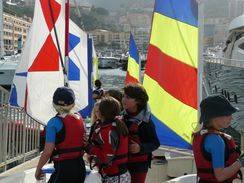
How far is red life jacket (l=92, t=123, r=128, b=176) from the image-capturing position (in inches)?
145

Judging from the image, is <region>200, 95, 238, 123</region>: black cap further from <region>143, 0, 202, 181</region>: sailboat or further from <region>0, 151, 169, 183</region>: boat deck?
<region>0, 151, 169, 183</region>: boat deck

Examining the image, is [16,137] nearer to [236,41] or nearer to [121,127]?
[121,127]

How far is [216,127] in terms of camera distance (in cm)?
317

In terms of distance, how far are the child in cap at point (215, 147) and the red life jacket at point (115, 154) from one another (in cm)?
74

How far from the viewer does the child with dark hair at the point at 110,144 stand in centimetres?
369

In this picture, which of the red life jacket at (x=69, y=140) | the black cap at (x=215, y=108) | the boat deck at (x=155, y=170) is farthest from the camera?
the boat deck at (x=155, y=170)

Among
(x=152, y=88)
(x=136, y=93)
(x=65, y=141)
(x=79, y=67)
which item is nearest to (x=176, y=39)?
(x=152, y=88)

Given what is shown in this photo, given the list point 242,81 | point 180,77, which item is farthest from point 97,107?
point 242,81

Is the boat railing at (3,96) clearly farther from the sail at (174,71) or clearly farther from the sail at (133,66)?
the sail at (133,66)

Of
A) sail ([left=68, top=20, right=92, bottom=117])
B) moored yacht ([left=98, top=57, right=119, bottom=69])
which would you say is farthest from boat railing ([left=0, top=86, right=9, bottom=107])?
moored yacht ([left=98, top=57, right=119, bottom=69])

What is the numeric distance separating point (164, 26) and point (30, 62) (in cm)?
210

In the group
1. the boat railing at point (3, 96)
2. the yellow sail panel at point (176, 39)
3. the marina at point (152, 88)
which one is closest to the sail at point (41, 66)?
the marina at point (152, 88)

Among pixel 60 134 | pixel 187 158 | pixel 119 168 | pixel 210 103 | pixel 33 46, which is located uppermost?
pixel 33 46

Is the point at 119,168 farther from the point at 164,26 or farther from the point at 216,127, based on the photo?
the point at 164,26
